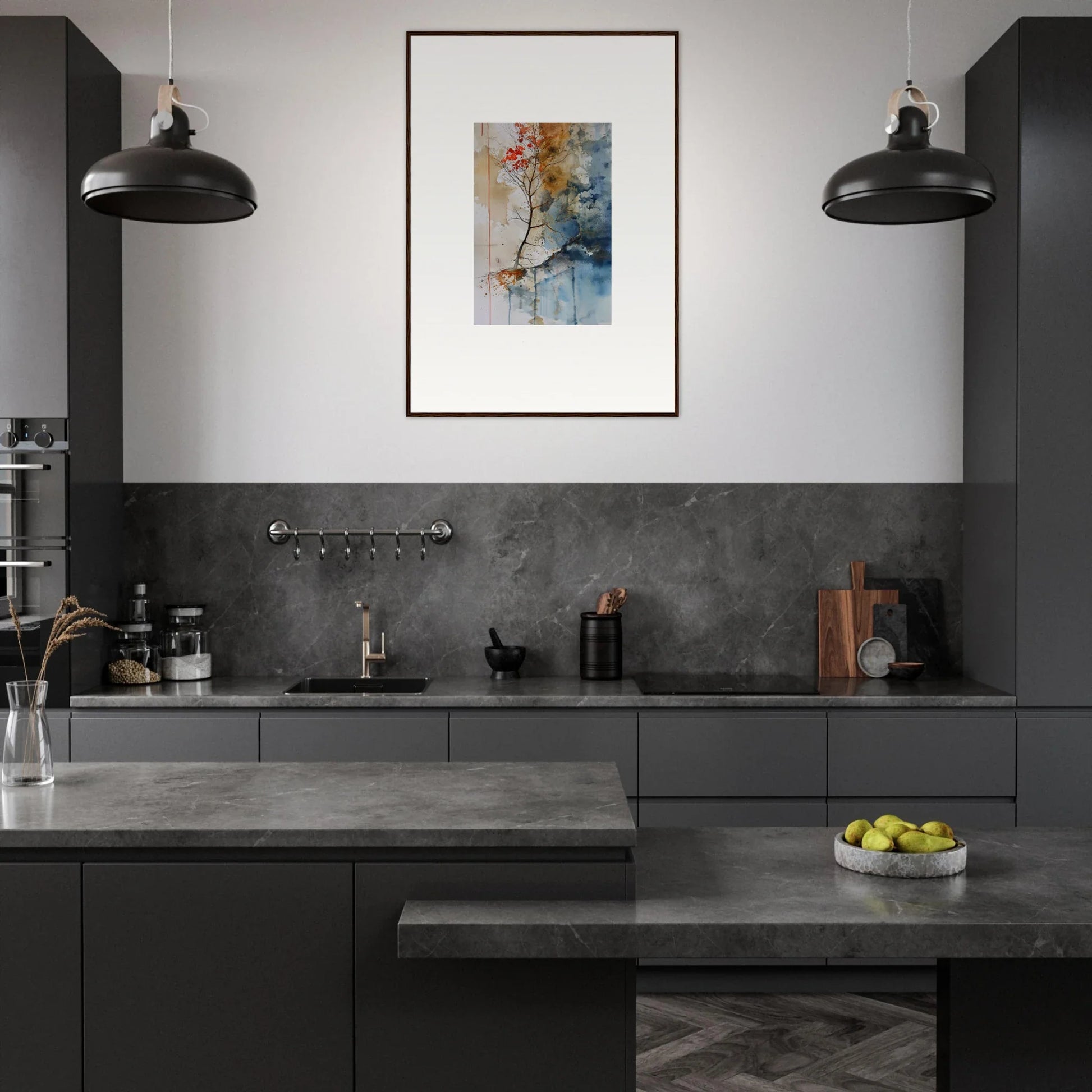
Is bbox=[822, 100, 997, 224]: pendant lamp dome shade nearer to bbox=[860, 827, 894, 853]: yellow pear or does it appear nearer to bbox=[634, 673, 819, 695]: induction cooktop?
bbox=[860, 827, 894, 853]: yellow pear

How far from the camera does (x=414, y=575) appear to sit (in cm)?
455

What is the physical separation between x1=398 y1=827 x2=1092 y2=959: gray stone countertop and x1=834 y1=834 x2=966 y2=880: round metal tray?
2 centimetres

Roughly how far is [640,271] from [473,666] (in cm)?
176

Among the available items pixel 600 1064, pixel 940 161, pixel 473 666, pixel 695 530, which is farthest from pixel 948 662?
pixel 600 1064

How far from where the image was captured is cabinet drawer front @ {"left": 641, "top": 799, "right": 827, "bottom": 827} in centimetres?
387

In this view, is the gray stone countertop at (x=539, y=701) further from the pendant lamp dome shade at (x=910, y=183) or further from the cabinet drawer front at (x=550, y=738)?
the pendant lamp dome shade at (x=910, y=183)

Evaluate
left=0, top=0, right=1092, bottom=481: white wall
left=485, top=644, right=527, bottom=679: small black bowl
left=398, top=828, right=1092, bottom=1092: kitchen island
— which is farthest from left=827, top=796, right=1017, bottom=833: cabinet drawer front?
left=398, top=828, right=1092, bottom=1092: kitchen island

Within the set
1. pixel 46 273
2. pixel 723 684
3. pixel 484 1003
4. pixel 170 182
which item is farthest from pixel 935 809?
pixel 46 273

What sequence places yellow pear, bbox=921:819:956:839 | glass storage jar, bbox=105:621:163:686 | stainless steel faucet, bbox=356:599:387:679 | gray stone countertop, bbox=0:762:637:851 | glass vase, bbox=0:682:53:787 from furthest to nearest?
stainless steel faucet, bbox=356:599:387:679 < glass storage jar, bbox=105:621:163:686 < glass vase, bbox=0:682:53:787 < yellow pear, bbox=921:819:956:839 < gray stone countertop, bbox=0:762:637:851

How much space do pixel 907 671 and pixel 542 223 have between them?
2308 mm

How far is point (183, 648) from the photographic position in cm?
430

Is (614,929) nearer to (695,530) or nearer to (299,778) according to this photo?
(299,778)

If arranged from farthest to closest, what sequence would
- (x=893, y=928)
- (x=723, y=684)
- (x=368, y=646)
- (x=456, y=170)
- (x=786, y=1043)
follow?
(x=456, y=170), (x=368, y=646), (x=723, y=684), (x=786, y=1043), (x=893, y=928)

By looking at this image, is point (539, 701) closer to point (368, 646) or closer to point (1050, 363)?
point (368, 646)
